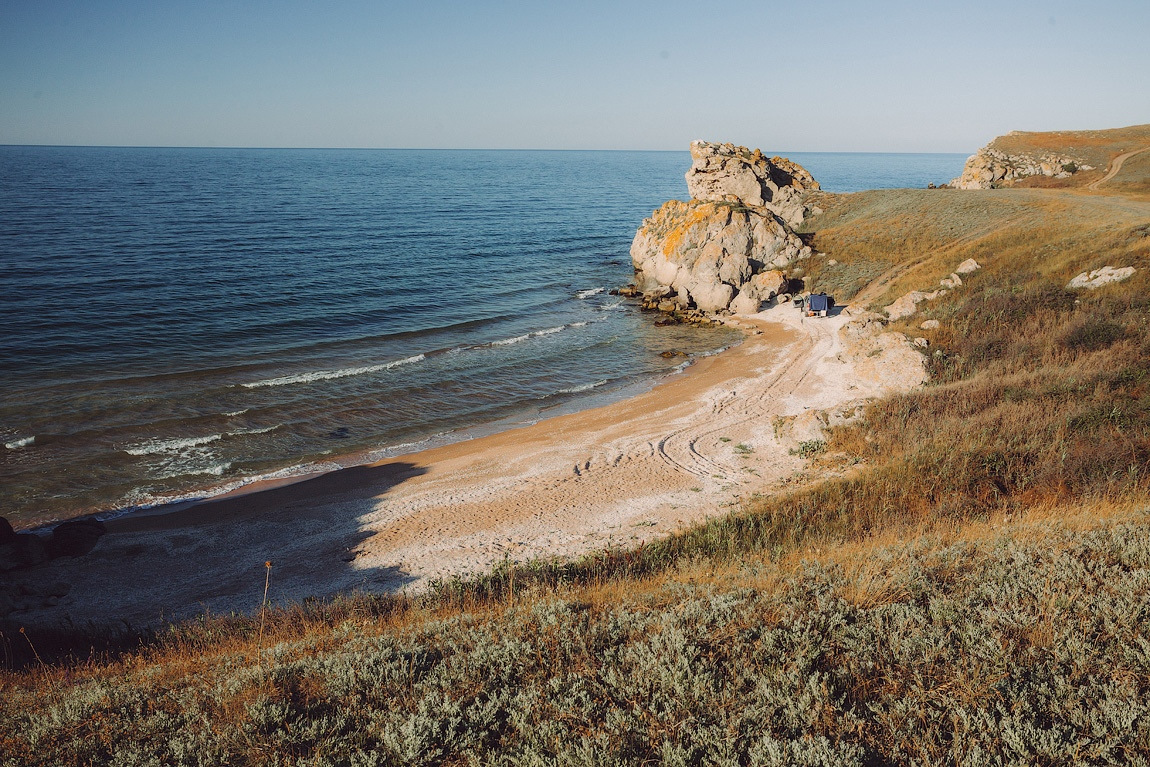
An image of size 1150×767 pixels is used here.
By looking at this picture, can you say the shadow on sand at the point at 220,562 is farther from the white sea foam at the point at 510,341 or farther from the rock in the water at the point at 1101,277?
the rock in the water at the point at 1101,277

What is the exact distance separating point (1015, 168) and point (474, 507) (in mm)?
61261

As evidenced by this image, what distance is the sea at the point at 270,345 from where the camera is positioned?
1855cm

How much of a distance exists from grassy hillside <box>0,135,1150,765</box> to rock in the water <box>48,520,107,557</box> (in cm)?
458

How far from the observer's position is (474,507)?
15.0 metres

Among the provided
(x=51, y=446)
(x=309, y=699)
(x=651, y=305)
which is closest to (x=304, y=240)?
(x=651, y=305)

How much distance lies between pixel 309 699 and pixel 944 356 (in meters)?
19.6

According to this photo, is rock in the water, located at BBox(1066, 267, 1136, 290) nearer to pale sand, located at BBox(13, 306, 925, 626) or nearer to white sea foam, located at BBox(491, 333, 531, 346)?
pale sand, located at BBox(13, 306, 925, 626)

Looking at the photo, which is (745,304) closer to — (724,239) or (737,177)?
(724,239)

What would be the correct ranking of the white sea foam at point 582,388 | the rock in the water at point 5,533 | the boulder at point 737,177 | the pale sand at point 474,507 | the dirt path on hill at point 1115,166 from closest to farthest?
the pale sand at point 474,507 < the rock in the water at point 5,533 < the white sea foam at point 582,388 < the boulder at point 737,177 < the dirt path on hill at point 1115,166

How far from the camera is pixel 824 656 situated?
5.55 metres

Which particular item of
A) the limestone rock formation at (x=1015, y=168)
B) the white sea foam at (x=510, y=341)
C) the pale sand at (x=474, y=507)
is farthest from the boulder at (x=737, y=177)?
the pale sand at (x=474, y=507)

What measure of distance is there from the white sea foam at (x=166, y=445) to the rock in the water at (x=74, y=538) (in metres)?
4.50

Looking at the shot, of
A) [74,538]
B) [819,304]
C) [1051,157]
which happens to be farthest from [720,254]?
[1051,157]

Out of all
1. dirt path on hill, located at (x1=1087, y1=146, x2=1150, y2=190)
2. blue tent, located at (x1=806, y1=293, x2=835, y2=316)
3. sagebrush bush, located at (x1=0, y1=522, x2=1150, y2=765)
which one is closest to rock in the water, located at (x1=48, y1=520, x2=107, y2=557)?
sagebrush bush, located at (x1=0, y1=522, x2=1150, y2=765)
